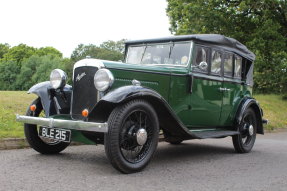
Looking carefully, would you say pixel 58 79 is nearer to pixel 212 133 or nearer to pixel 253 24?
pixel 212 133

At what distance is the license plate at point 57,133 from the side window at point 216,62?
3132 mm

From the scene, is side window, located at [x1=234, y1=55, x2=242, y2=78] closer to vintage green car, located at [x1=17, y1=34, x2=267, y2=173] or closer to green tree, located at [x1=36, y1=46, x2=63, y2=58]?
vintage green car, located at [x1=17, y1=34, x2=267, y2=173]

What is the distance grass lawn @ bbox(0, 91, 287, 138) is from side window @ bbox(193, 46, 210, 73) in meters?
3.59

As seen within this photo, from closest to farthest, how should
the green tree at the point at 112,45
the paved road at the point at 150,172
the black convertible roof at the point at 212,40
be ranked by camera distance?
1. the paved road at the point at 150,172
2. the black convertible roof at the point at 212,40
3. the green tree at the point at 112,45

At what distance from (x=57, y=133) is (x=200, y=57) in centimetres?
295

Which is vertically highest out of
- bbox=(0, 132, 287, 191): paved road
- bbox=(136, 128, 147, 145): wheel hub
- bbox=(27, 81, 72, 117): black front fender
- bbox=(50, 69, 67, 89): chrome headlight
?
bbox=(50, 69, 67, 89): chrome headlight

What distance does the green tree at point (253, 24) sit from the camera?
57.1ft

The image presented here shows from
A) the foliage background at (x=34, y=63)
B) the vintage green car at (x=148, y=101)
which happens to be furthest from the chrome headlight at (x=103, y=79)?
the foliage background at (x=34, y=63)

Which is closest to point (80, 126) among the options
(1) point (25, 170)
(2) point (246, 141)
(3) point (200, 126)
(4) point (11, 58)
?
(1) point (25, 170)

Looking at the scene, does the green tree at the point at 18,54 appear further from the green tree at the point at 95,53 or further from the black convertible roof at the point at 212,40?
the black convertible roof at the point at 212,40

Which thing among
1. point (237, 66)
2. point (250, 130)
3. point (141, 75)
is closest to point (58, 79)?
point (141, 75)

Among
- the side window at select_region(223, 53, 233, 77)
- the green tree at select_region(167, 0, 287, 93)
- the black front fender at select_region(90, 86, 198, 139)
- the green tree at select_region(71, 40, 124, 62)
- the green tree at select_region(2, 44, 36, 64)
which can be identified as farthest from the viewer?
the green tree at select_region(2, 44, 36, 64)

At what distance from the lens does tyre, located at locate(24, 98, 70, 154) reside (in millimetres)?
5762

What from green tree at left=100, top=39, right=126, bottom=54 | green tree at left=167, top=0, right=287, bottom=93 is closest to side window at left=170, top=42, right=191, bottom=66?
green tree at left=167, top=0, right=287, bottom=93
